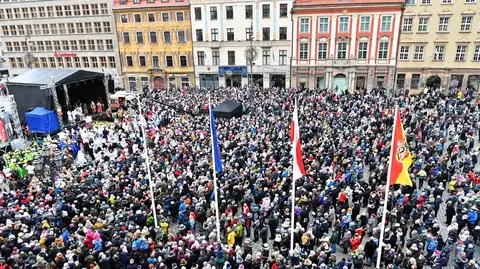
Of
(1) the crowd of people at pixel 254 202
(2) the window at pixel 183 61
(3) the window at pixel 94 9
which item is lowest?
(1) the crowd of people at pixel 254 202

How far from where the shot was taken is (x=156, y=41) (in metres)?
47.2

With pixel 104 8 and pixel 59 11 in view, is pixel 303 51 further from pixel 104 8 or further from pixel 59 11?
pixel 59 11

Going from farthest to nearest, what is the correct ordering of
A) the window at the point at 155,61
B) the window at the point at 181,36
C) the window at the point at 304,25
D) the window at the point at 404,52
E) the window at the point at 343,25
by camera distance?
the window at the point at 155,61
the window at the point at 181,36
the window at the point at 304,25
the window at the point at 343,25
the window at the point at 404,52

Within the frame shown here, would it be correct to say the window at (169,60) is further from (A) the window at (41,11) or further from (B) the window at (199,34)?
(A) the window at (41,11)

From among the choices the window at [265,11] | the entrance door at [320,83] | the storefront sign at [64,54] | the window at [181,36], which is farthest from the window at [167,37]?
the entrance door at [320,83]

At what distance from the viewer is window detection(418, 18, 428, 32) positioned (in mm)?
38156

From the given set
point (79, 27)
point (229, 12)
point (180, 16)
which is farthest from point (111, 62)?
point (229, 12)

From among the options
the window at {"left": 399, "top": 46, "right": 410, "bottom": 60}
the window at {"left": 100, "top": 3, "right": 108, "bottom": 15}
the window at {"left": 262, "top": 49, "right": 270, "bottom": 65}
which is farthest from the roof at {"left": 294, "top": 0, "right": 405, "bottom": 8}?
the window at {"left": 100, "top": 3, "right": 108, "bottom": 15}

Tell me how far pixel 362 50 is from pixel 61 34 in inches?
1594

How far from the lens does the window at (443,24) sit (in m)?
37.6

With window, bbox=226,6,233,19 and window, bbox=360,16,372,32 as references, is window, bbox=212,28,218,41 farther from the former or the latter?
window, bbox=360,16,372,32

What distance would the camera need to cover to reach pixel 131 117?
32.4m

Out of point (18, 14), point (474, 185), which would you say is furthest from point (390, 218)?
point (18, 14)

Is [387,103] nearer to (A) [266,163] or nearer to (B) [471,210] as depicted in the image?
(A) [266,163]
